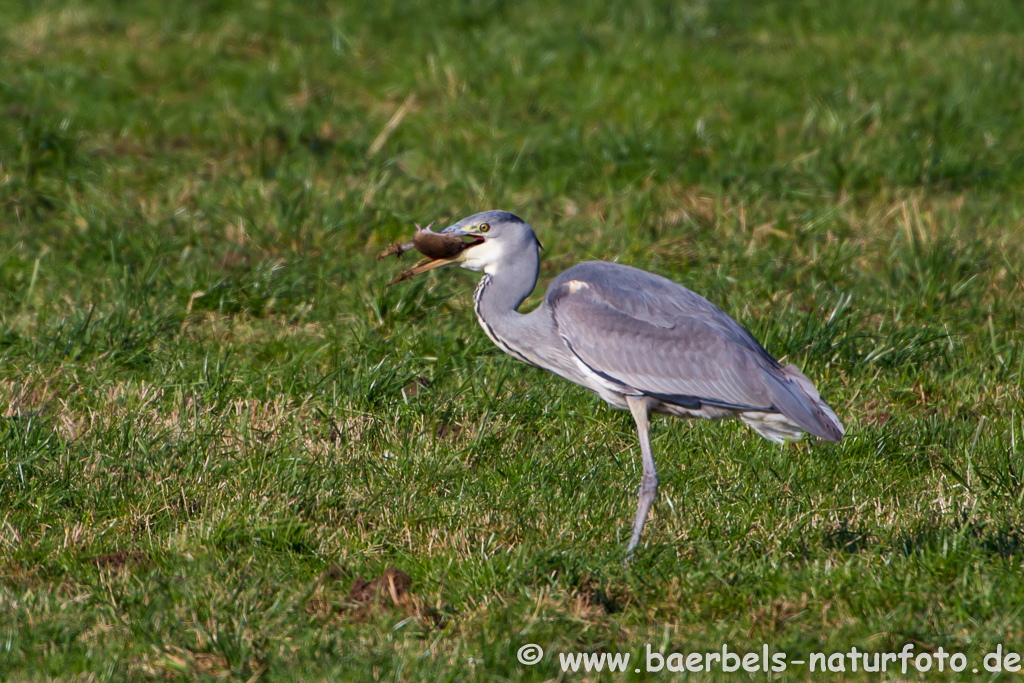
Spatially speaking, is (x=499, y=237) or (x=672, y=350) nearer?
(x=672, y=350)

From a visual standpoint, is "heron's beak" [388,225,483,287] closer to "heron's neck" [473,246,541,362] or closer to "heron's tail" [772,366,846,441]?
"heron's neck" [473,246,541,362]


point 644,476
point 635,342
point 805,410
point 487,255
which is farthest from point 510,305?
point 805,410

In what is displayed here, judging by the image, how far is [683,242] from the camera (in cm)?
686

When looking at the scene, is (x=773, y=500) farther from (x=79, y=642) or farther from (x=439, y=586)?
(x=79, y=642)

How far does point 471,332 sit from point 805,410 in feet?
6.74

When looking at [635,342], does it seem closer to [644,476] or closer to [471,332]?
[644,476]

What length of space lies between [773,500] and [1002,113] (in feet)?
16.8

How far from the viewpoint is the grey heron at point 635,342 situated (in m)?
4.45

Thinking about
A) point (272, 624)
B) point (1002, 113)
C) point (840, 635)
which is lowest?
point (1002, 113)

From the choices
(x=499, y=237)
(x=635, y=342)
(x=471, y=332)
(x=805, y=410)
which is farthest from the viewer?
(x=471, y=332)

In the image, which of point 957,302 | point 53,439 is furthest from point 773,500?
point 53,439

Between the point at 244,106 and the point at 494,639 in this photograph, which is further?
the point at 244,106

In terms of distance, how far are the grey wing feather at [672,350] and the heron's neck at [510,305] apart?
4.9 inches

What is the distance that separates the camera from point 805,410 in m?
4.31
